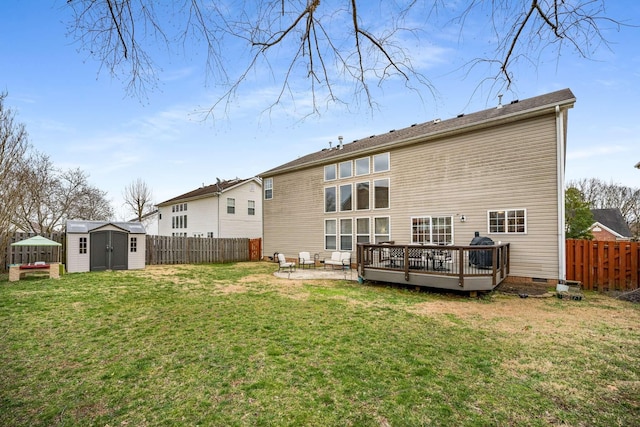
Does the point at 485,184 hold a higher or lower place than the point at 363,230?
higher

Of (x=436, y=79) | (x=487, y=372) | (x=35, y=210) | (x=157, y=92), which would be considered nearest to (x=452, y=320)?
(x=487, y=372)

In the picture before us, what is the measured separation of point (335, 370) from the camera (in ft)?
11.2

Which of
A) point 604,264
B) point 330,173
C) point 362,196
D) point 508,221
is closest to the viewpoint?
point 604,264

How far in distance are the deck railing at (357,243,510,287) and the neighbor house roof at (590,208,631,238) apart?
96.0 feet

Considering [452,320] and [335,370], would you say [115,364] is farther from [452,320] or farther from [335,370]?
[452,320]

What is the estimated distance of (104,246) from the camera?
1262 cm

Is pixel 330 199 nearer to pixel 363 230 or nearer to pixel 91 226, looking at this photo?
pixel 363 230

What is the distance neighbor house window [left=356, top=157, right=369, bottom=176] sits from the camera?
43.9ft

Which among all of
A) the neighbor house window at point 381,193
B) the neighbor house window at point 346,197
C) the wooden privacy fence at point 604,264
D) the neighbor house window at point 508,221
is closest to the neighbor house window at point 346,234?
the neighbor house window at point 346,197

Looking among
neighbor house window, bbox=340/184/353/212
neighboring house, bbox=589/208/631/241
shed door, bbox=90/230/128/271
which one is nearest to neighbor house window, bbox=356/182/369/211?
neighbor house window, bbox=340/184/353/212

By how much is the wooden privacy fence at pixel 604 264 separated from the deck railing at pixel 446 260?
79.0 inches

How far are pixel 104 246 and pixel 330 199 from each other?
420 inches

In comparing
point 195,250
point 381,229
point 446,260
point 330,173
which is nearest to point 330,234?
point 381,229

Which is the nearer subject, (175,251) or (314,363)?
(314,363)
